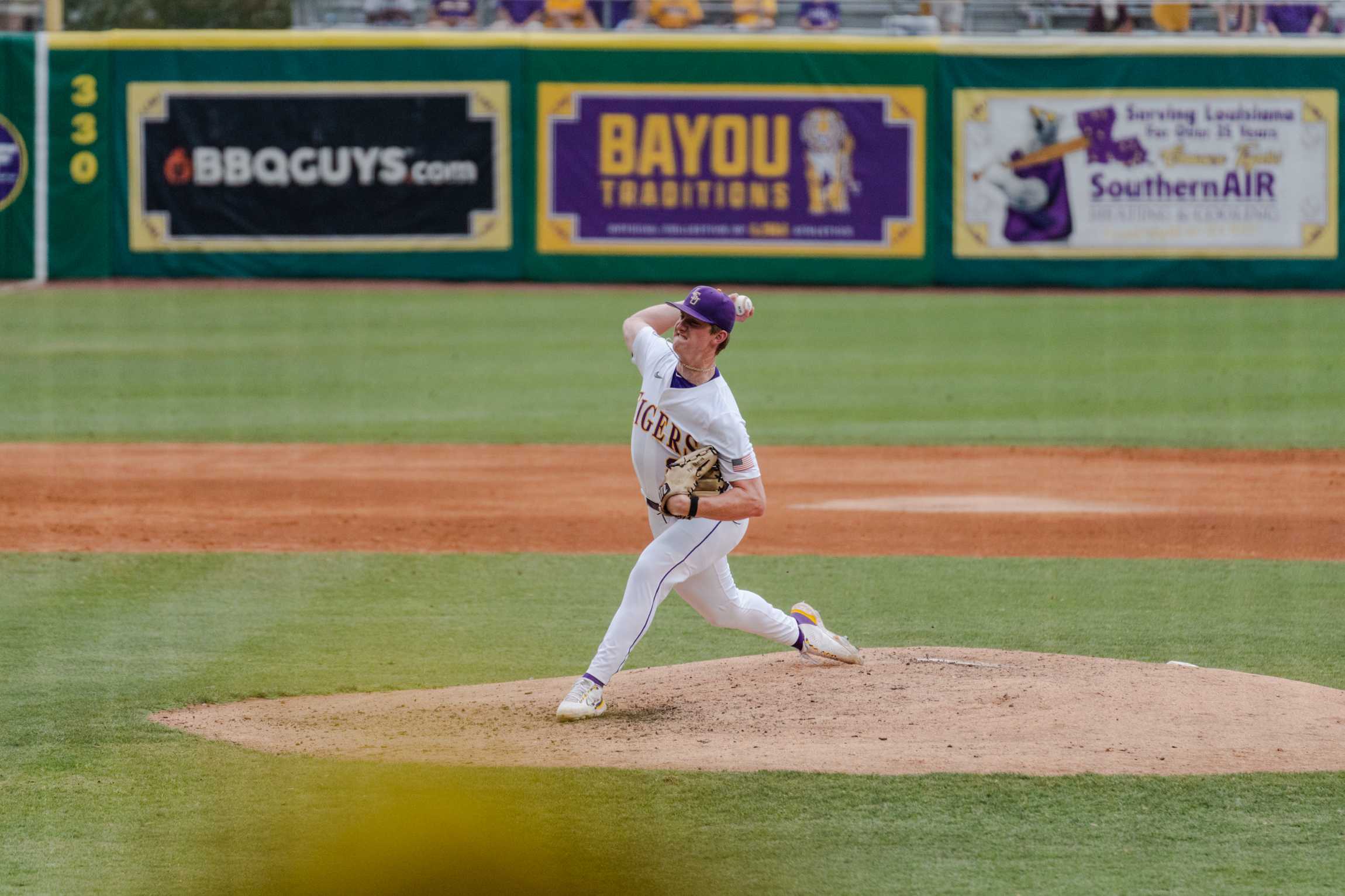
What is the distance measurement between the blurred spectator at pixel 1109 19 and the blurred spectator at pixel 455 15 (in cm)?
859

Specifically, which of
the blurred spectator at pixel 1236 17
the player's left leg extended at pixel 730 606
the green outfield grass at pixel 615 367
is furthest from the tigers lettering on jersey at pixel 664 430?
the blurred spectator at pixel 1236 17

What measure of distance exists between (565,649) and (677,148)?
55.5 feet

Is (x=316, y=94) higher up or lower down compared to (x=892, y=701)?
higher up

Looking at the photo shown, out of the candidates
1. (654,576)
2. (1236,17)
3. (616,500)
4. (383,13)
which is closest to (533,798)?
(654,576)

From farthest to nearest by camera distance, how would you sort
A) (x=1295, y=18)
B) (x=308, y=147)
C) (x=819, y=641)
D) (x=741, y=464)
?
(x=1295, y=18) → (x=308, y=147) → (x=819, y=641) → (x=741, y=464)

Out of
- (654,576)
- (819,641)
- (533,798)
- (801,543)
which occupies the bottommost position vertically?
(801,543)

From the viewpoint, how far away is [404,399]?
17.3 metres

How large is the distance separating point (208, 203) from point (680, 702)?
1899 cm

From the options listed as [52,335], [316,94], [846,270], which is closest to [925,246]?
[846,270]

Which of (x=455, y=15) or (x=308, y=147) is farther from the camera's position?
(x=455, y=15)

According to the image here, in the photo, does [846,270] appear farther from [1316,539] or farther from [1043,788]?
[1043,788]

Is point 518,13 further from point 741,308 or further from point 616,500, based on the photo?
point 741,308

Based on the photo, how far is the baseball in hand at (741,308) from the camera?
6.21 m

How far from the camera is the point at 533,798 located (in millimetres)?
5531
